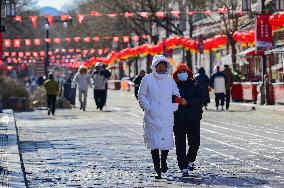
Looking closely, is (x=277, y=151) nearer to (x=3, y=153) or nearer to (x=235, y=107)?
(x=3, y=153)

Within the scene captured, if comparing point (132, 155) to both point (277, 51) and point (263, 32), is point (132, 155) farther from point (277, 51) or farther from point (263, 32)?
point (263, 32)

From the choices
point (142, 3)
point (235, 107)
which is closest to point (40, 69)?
point (142, 3)

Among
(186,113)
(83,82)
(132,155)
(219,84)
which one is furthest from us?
(83,82)

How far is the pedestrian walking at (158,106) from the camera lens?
14363 millimetres

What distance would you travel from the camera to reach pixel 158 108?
1441 cm

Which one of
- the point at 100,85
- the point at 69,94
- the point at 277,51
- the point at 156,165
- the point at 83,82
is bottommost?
→ the point at 156,165

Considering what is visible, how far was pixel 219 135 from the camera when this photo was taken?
24625mm

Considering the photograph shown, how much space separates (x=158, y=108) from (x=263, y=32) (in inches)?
1173

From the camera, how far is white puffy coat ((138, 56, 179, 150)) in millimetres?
14359

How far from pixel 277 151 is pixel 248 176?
184 inches

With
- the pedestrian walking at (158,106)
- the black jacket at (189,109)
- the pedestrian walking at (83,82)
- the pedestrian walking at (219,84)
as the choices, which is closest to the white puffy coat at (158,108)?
the pedestrian walking at (158,106)

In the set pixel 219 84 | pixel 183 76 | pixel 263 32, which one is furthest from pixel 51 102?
pixel 183 76

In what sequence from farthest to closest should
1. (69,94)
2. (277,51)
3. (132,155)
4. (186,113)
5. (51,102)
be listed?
(69,94), (277,51), (51,102), (132,155), (186,113)

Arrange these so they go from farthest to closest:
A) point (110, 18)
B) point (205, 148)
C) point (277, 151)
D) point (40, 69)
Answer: point (40, 69), point (110, 18), point (205, 148), point (277, 151)
